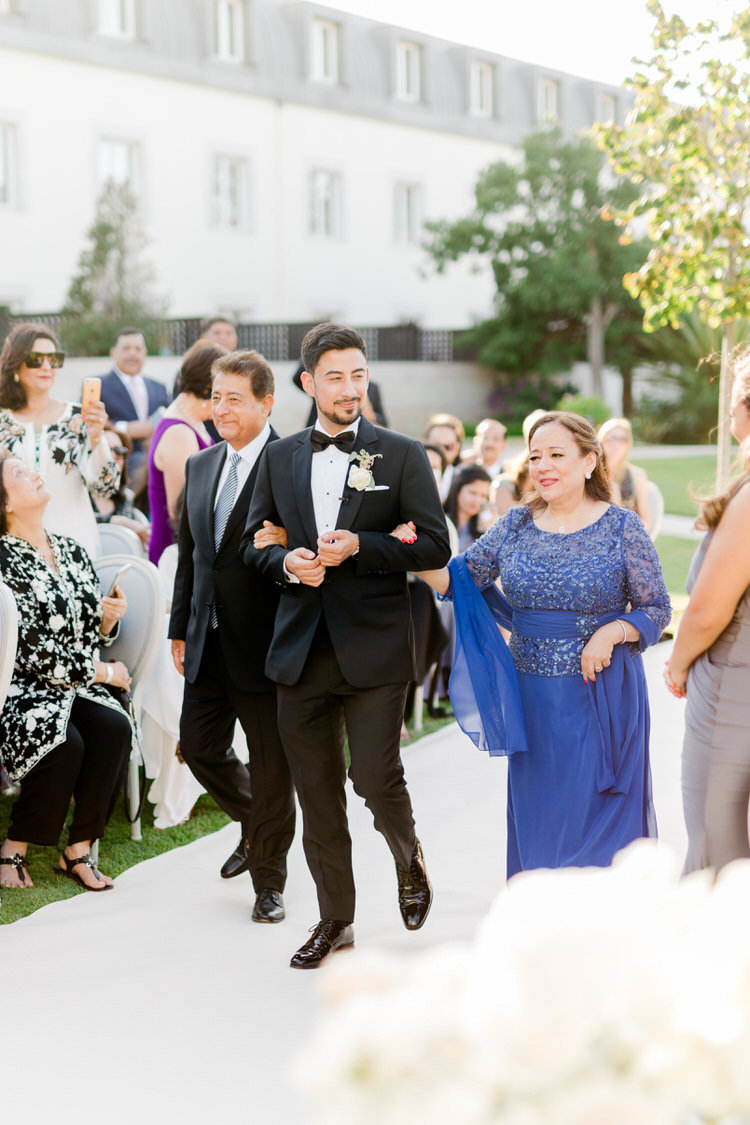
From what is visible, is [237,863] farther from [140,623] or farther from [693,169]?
[693,169]

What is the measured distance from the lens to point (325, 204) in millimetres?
29797

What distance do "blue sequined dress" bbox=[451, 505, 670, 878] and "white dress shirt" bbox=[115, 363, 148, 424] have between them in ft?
18.8

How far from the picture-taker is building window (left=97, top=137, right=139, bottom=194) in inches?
989

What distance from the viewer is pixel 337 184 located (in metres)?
29.9

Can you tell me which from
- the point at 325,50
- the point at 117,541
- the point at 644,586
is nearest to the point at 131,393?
the point at 117,541

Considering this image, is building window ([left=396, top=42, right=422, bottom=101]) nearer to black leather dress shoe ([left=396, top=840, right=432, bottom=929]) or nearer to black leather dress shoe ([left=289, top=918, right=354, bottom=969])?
black leather dress shoe ([left=396, top=840, right=432, bottom=929])

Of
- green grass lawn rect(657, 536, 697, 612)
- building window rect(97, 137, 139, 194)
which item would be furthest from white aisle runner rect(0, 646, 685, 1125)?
building window rect(97, 137, 139, 194)

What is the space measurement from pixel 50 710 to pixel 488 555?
1.92m

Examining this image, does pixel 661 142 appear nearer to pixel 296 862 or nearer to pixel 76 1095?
pixel 296 862

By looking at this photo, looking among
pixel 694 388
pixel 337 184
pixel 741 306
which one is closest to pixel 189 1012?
pixel 741 306

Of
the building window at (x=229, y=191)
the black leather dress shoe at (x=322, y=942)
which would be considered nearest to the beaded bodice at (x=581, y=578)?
the black leather dress shoe at (x=322, y=942)

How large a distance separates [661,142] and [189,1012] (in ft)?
24.4

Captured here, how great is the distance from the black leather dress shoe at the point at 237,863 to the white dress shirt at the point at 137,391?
5.02 metres

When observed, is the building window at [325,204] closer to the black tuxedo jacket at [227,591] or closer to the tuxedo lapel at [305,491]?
the black tuxedo jacket at [227,591]
